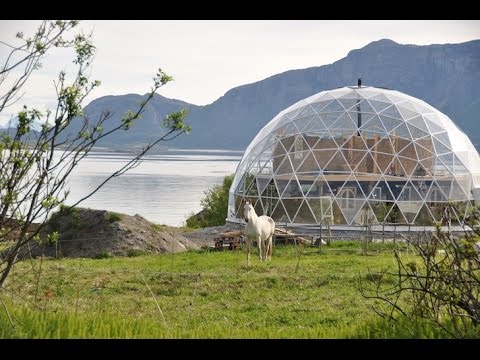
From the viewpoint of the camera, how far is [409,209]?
28.6 m

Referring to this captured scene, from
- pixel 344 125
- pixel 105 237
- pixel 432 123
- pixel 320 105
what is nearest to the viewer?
pixel 105 237

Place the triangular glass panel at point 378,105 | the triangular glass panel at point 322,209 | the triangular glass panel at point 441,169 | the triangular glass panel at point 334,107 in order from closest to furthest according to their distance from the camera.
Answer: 1. the triangular glass panel at point 322,209
2. the triangular glass panel at point 441,169
3. the triangular glass panel at point 378,105
4. the triangular glass panel at point 334,107

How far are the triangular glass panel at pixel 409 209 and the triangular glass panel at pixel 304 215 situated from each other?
11.4 ft

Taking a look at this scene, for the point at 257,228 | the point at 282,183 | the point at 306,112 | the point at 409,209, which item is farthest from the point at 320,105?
the point at 257,228

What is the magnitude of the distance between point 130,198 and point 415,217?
181 feet

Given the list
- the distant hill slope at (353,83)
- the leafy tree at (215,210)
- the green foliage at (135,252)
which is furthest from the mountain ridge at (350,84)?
the green foliage at (135,252)

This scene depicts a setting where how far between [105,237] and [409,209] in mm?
12129

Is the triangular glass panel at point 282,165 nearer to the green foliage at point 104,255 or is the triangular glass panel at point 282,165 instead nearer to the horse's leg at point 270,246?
the horse's leg at point 270,246

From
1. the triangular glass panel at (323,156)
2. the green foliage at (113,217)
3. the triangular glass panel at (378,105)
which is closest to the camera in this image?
the green foliage at (113,217)

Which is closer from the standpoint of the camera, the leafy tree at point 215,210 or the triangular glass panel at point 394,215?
the triangular glass panel at point 394,215

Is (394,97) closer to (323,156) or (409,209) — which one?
(323,156)

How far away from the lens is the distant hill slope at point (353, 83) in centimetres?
10988

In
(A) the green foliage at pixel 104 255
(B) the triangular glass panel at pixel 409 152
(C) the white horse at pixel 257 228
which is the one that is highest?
(B) the triangular glass panel at pixel 409 152

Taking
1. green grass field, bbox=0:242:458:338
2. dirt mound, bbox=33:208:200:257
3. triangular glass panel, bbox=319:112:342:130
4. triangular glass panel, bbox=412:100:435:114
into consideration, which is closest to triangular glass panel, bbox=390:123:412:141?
triangular glass panel, bbox=412:100:435:114
